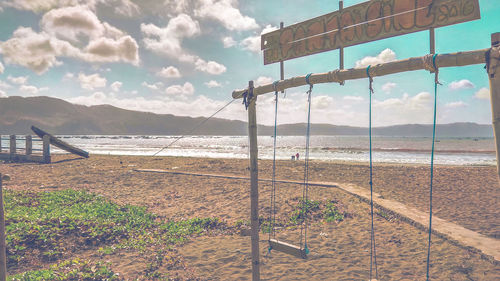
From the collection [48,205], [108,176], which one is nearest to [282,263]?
[48,205]

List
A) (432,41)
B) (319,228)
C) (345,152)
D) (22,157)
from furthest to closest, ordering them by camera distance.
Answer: (345,152) → (22,157) → (319,228) → (432,41)

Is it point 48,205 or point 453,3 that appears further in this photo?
point 48,205

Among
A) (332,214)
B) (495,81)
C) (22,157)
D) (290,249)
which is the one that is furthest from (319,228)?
(22,157)

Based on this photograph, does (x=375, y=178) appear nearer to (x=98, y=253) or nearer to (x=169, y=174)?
(x=169, y=174)

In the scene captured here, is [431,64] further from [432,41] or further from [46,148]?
[46,148]

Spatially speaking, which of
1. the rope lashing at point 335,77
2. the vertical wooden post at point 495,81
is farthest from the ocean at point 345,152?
the vertical wooden post at point 495,81

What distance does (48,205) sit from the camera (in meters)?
9.51

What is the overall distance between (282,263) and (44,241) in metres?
5.73

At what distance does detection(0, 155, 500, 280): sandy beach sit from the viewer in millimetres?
5430

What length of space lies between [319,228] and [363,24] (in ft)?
18.7

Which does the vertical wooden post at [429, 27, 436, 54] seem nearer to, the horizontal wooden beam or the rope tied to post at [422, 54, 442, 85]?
the rope tied to post at [422, 54, 442, 85]

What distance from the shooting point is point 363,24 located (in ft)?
13.6

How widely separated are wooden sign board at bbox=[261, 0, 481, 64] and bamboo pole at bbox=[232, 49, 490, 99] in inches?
16.7

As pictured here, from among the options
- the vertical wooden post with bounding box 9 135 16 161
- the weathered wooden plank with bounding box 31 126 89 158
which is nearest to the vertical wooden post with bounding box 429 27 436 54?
the weathered wooden plank with bounding box 31 126 89 158
